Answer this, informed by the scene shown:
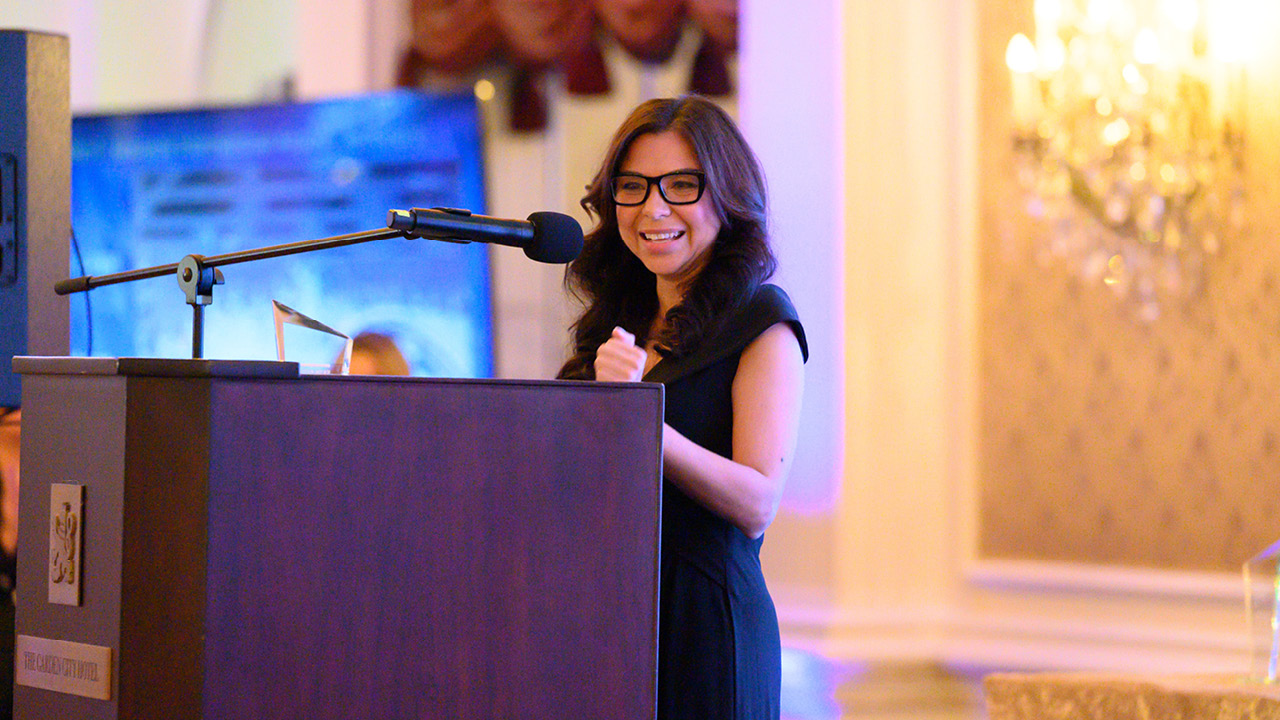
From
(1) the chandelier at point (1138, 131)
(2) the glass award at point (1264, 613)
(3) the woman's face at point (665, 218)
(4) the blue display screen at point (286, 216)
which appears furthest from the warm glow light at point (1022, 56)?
(3) the woman's face at point (665, 218)

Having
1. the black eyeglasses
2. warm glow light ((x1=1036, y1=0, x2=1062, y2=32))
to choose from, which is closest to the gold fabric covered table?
the black eyeglasses

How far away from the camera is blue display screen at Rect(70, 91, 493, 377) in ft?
10.4

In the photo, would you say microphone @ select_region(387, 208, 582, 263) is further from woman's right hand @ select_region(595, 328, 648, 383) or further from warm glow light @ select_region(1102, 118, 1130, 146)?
warm glow light @ select_region(1102, 118, 1130, 146)

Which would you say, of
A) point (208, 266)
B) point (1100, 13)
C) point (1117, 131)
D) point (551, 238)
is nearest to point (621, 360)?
point (551, 238)

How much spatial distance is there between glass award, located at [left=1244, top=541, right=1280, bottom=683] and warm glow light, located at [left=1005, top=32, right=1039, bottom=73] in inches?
61.5

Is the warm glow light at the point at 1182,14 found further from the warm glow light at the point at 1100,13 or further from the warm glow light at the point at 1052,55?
the warm glow light at the point at 1052,55

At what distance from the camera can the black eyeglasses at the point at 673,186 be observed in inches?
61.1

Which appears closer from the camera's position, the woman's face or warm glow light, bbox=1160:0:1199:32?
the woman's face

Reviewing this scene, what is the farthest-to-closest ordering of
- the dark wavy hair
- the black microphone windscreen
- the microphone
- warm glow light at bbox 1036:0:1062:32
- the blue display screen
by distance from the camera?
the blue display screen → warm glow light at bbox 1036:0:1062:32 → the dark wavy hair → the black microphone windscreen → the microphone

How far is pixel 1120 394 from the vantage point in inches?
123

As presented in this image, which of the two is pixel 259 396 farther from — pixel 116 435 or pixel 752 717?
pixel 752 717

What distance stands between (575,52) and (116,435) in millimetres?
2935

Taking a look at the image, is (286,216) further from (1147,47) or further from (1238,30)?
(1238,30)

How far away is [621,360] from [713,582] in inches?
13.6
